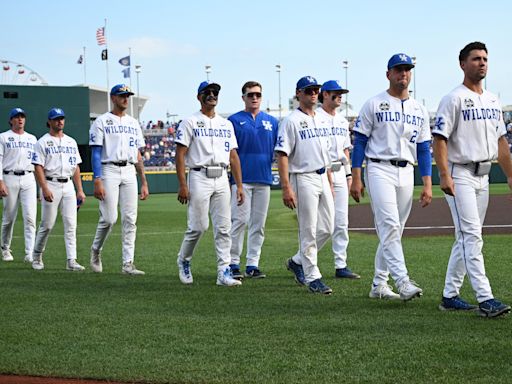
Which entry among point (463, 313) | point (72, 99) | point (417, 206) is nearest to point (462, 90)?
point (463, 313)

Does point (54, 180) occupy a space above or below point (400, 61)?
below

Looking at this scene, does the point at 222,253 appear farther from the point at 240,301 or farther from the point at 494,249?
the point at 494,249

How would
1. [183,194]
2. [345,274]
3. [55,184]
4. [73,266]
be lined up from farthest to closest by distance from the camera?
[55,184] → [73,266] → [345,274] → [183,194]

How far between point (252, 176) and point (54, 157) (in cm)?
278

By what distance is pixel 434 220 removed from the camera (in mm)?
17344

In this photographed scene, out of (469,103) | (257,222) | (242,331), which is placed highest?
(469,103)

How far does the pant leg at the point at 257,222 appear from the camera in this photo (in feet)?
30.6

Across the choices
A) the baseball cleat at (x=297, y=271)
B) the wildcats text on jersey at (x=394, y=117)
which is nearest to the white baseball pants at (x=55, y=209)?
the baseball cleat at (x=297, y=271)

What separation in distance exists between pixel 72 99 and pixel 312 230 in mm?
30977

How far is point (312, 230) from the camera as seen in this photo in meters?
7.83

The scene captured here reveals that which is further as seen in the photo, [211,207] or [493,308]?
[211,207]

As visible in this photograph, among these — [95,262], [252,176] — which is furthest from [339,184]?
[95,262]

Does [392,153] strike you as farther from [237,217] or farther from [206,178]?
[237,217]

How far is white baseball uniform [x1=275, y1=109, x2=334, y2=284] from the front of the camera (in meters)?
7.80
